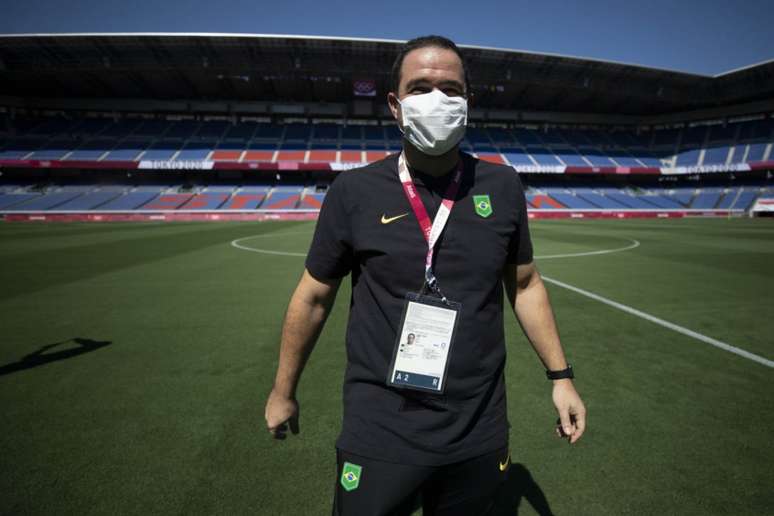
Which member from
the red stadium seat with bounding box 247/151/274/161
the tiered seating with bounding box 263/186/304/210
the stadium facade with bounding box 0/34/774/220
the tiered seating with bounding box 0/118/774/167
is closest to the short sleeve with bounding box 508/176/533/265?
the stadium facade with bounding box 0/34/774/220

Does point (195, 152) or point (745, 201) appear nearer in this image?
point (745, 201)

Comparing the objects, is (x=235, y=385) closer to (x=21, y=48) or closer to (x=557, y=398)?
(x=557, y=398)

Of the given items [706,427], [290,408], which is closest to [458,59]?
[290,408]

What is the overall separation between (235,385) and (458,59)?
140 inches

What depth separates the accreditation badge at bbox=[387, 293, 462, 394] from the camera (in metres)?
1.48

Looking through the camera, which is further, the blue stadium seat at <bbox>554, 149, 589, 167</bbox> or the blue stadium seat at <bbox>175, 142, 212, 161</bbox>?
the blue stadium seat at <bbox>554, 149, 589, 167</bbox>

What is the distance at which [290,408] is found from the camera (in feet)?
5.54

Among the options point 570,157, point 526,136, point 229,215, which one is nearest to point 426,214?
point 229,215

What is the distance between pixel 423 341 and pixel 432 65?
3.86 ft

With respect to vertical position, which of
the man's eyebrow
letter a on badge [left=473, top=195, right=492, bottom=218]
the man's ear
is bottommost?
letter a on badge [left=473, top=195, right=492, bottom=218]

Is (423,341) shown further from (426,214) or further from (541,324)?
(541,324)

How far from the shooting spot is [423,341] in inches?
58.9

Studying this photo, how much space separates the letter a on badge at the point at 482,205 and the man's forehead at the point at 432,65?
548 millimetres

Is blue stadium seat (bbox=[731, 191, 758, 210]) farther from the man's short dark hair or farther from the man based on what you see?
the man
